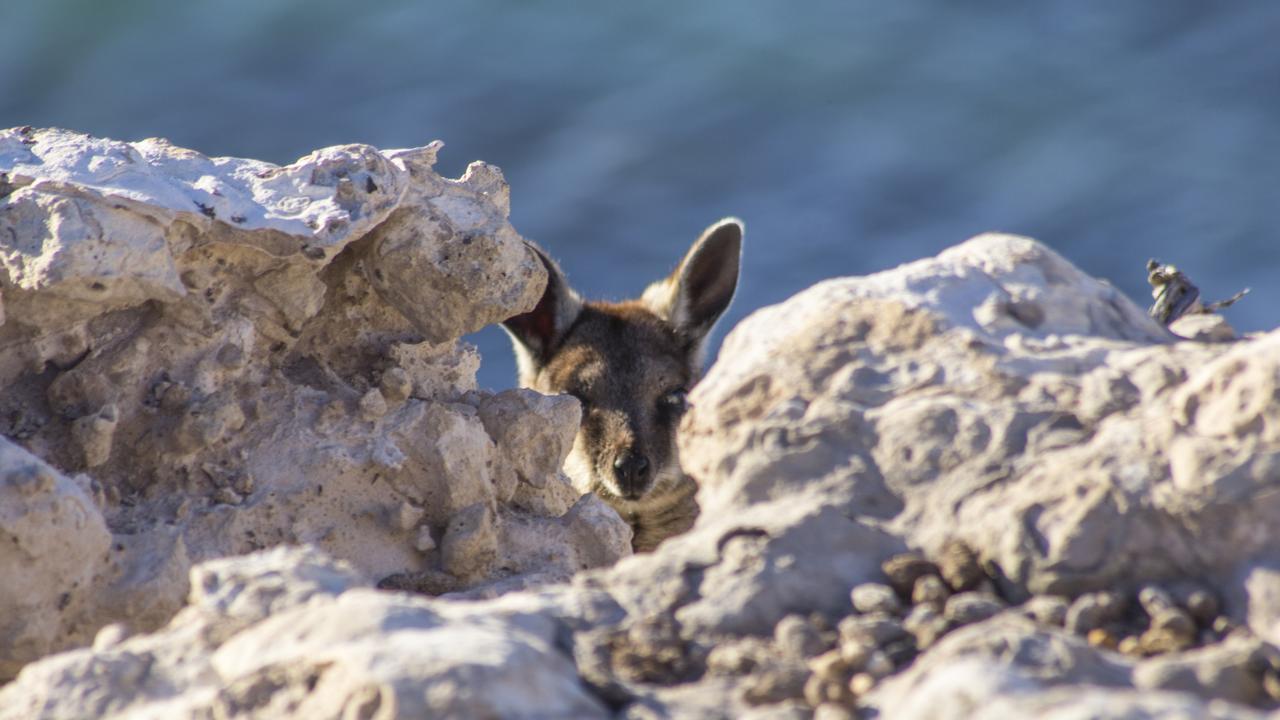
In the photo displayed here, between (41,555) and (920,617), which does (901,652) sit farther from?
(41,555)

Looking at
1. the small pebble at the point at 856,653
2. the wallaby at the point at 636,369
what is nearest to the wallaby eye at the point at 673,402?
the wallaby at the point at 636,369

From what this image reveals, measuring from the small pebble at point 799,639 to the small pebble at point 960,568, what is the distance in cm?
23

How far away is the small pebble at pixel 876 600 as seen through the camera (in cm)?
222

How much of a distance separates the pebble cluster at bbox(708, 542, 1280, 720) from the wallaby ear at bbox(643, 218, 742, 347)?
4.84 meters

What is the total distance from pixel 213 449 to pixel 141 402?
191 millimetres

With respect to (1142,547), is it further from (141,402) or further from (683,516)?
(683,516)

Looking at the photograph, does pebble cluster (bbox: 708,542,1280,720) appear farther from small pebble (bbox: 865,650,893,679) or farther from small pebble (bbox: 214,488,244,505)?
small pebble (bbox: 214,488,244,505)

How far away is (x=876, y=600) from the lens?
87.4 inches

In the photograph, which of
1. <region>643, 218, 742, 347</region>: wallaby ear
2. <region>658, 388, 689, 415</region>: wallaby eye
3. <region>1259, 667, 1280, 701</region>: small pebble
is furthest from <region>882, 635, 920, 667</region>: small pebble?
<region>643, 218, 742, 347</region>: wallaby ear

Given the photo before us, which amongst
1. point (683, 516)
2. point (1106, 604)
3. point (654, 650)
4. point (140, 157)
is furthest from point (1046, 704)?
point (683, 516)

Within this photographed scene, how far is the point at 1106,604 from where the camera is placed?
7.07 ft

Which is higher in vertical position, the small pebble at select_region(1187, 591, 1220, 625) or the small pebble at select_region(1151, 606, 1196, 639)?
the small pebble at select_region(1187, 591, 1220, 625)

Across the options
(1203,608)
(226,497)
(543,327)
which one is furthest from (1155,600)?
(543,327)

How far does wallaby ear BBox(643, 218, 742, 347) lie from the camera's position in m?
7.07
